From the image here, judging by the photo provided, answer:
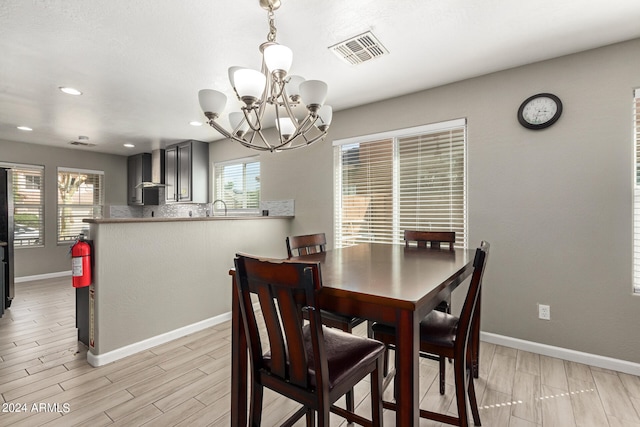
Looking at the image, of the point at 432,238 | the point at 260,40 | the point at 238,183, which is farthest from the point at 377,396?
the point at 238,183

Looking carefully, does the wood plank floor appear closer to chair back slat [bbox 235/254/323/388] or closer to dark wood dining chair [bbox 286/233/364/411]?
dark wood dining chair [bbox 286/233/364/411]

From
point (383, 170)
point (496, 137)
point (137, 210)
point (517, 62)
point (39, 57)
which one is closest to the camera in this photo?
point (39, 57)

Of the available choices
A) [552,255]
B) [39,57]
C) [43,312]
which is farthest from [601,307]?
[43,312]

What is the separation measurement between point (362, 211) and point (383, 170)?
0.53m

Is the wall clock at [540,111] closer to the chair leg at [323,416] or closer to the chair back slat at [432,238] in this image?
the chair back slat at [432,238]

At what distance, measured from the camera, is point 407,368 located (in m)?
1.00

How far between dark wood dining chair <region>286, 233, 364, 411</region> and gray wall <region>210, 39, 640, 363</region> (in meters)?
1.50

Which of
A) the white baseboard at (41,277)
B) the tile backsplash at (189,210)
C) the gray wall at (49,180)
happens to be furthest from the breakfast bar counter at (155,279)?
the white baseboard at (41,277)

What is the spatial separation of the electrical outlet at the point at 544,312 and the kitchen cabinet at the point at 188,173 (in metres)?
4.75

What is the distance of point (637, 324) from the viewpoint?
2131 mm

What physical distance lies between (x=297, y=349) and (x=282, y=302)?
0.18 m

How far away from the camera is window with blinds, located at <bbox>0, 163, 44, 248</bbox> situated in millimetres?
5078

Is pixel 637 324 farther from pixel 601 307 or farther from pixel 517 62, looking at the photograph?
pixel 517 62

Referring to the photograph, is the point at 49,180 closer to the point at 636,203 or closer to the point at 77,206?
the point at 77,206
